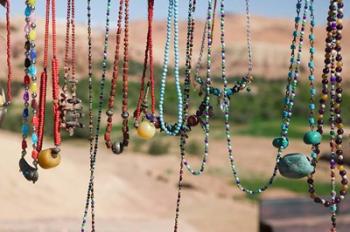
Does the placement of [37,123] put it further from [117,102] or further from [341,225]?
[117,102]

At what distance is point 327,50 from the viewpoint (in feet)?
7.87

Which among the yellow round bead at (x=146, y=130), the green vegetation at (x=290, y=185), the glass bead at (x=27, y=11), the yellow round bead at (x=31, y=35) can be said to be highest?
the glass bead at (x=27, y=11)

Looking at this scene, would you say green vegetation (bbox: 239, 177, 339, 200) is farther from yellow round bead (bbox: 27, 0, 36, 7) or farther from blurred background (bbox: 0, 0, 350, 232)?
yellow round bead (bbox: 27, 0, 36, 7)

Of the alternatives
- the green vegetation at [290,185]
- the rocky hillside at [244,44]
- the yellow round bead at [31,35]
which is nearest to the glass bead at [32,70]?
the yellow round bead at [31,35]

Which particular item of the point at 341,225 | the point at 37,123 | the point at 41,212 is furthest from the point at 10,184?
the point at 37,123

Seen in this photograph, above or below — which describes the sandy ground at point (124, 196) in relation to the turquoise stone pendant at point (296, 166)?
below

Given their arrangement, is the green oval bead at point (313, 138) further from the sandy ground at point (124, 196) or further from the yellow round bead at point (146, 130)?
the sandy ground at point (124, 196)

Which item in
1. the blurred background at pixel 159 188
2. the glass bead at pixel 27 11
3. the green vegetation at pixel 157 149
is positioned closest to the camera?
the glass bead at pixel 27 11

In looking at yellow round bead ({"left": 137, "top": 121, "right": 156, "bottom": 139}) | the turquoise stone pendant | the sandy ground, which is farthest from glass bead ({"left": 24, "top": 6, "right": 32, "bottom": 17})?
the sandy ground

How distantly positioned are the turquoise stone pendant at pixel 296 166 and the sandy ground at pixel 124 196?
2.48 m

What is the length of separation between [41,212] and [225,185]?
523 cm

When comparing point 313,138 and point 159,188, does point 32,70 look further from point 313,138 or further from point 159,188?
point 159,188

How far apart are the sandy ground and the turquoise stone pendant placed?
2480mm

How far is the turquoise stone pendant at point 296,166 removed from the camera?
2.29 m
